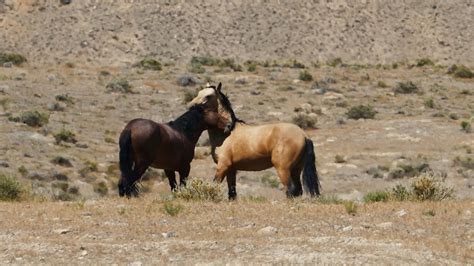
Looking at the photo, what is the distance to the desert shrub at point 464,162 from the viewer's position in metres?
34.9

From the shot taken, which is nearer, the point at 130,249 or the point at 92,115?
the point at 130,249

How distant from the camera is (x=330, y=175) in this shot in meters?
34.4

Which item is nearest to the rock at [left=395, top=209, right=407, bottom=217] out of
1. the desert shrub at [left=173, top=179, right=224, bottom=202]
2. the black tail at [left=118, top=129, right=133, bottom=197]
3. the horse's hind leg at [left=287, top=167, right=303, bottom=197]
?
the horse's hind leg at [left=287, top=167, right=303, bottom=197]

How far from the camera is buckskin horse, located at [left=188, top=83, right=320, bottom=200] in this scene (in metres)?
17.5

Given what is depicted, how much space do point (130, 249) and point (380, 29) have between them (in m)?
80.7

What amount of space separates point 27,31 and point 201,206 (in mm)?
74134

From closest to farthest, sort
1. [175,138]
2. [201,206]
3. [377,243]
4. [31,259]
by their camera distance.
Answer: [31,259] → [377,243] → [201,206] → [175,138]

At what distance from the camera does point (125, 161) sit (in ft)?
60.0

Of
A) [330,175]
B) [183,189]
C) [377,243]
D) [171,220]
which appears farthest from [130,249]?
[330,175]

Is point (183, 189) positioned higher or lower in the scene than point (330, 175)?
higher

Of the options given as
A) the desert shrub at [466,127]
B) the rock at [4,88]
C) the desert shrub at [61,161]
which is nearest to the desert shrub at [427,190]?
the desert shrub at [61,161]

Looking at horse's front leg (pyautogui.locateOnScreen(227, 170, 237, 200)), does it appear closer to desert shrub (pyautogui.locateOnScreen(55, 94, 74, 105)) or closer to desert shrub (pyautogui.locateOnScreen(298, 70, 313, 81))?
desert shrub (pyautogui.locateOnScreen(55, 94, 74, 105))

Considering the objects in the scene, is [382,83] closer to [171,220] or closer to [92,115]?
[92,115]

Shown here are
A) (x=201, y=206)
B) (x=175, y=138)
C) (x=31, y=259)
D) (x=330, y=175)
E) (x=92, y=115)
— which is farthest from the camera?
(x=92, y=115)
